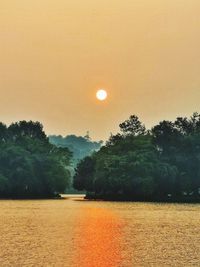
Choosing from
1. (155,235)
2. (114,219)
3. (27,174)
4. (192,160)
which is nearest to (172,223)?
(114,219)

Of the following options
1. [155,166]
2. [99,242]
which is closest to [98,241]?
[99,242]

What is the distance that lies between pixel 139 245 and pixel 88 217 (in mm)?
32443

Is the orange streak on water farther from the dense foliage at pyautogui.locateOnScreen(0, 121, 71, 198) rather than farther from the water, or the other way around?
the dense foliage at pyautogui.locateOnScreen(0, 121, 71, 198)

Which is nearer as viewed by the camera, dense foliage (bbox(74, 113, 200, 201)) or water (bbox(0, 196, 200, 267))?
water (bbox(0, 196, 200, 267))

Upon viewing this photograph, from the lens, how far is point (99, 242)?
51500mm

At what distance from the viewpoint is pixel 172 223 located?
237ft

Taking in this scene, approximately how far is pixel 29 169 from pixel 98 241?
93.4m

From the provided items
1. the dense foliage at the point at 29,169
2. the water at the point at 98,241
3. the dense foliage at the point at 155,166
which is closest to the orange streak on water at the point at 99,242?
the water at the point at 98,241

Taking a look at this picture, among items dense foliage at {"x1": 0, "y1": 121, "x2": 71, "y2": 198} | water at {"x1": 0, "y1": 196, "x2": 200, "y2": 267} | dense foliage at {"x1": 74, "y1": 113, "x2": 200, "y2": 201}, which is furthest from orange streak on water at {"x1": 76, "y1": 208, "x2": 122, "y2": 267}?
dense foliage at {"x1": 0, "y1": 121, "x2": 71, "y2": 198}

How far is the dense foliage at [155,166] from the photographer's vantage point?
13125cm

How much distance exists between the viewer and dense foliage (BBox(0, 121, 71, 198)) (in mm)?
143625

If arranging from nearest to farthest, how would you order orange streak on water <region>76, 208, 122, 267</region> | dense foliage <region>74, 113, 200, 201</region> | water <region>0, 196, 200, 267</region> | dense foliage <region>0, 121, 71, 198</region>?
water <region>0, 196, 200, 267</region>
orange streak on water <region>76, 208, 122, 267</region>
dense foliage <region>74, 113, 200, 201</region>
dense foliage <region>0, 121, 71, 198</region>

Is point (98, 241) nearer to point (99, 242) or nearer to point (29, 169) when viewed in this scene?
point (99, 242)

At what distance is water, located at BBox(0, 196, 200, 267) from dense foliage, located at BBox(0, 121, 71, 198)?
→ 64973mm
